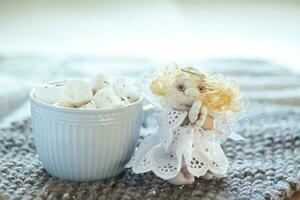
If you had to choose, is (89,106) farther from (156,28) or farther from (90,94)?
(156,28)

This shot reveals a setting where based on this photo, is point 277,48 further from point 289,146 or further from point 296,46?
point 289,146

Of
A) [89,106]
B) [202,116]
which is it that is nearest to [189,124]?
[202,116]

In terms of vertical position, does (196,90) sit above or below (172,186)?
above

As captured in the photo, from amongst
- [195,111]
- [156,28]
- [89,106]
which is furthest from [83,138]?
[156,28]

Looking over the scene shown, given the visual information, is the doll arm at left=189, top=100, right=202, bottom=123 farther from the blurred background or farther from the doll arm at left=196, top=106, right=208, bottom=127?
the blurred background

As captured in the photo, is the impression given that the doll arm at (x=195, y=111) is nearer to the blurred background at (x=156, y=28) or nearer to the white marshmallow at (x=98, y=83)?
the white marshmallow at (x=98, y=83)

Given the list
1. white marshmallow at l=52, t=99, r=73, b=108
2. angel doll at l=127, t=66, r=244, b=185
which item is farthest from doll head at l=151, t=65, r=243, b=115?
white marshmallow at l=52, t=99, r=73, b=108

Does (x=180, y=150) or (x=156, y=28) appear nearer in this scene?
(x=180, y=150)

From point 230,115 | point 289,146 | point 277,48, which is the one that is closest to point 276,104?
point 289,146
